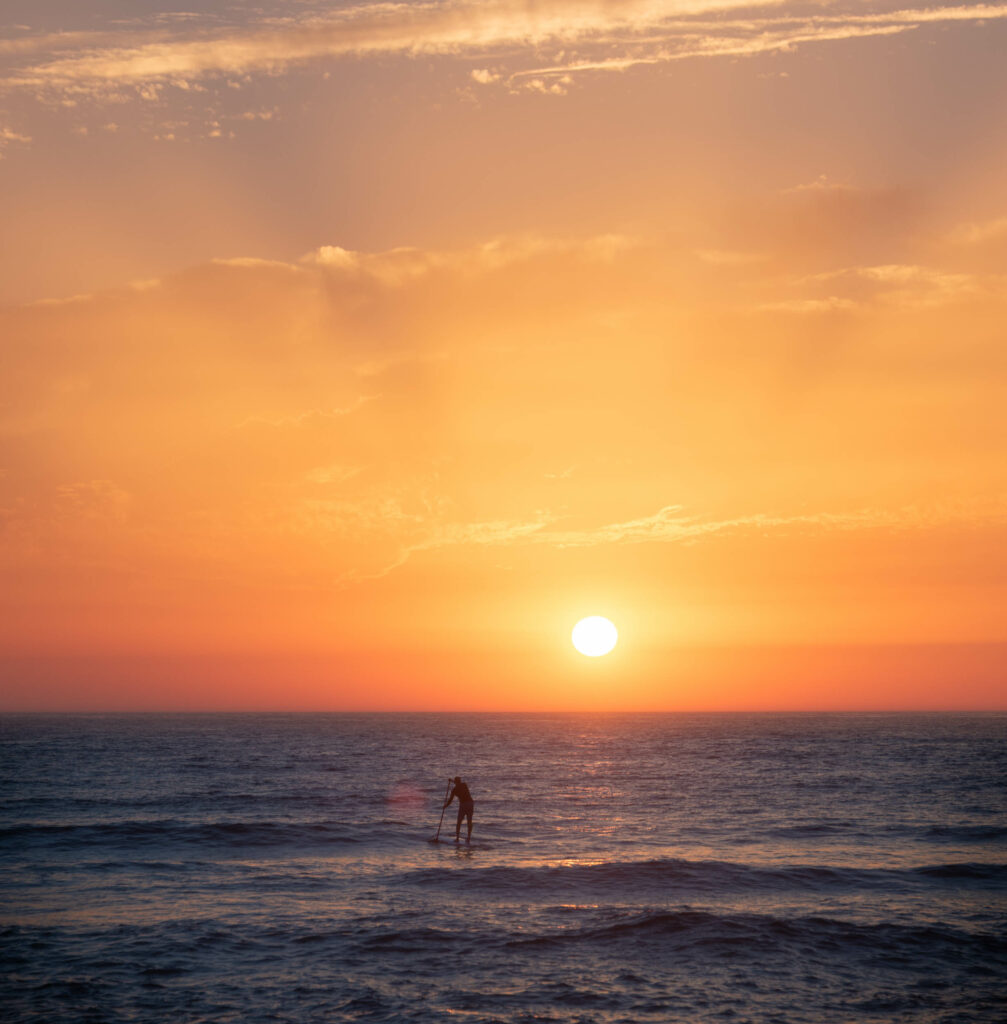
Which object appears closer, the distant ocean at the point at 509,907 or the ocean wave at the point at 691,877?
the distant ocean at the point at 509,907

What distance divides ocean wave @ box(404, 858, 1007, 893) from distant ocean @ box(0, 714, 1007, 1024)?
0.12 meters

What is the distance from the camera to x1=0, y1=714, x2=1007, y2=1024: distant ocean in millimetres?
14961

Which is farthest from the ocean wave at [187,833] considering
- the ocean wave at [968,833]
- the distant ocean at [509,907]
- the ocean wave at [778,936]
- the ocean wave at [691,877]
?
the ocean wave at [968,833]

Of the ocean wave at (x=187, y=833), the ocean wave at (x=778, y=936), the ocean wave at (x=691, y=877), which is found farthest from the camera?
the ocean wave at (x=187, y=833)

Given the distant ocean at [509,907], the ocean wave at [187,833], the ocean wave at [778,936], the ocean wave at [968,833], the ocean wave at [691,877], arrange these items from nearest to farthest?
1. the distant ocean at [509,907]
2. the ocean wave at [778,936]
3. the ocean wave at [691,877]
4. the ocean wave at [187,833]
5. the ocean wave at [968,833]

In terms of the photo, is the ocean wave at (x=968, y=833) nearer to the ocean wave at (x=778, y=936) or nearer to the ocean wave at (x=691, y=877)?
the ocean wave at (x=691, y=877)

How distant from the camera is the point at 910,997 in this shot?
15.2 m

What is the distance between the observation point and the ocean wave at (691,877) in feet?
77.7

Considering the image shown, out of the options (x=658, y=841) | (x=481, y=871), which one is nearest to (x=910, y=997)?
(x=481, y=871)

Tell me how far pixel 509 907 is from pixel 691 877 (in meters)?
6.12

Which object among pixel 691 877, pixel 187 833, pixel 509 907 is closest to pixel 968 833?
pixel 691 877

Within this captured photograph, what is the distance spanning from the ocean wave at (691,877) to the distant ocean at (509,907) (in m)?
0.12

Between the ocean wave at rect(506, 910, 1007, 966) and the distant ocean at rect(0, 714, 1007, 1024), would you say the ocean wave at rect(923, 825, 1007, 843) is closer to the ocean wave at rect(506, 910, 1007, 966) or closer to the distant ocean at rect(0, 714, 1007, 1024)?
the distant ocean at rect(0, 714, 1007, 1024)

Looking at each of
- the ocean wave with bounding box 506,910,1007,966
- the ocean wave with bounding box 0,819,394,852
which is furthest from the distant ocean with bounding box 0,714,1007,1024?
the ocean wave with bounding box 0,819,394,852
